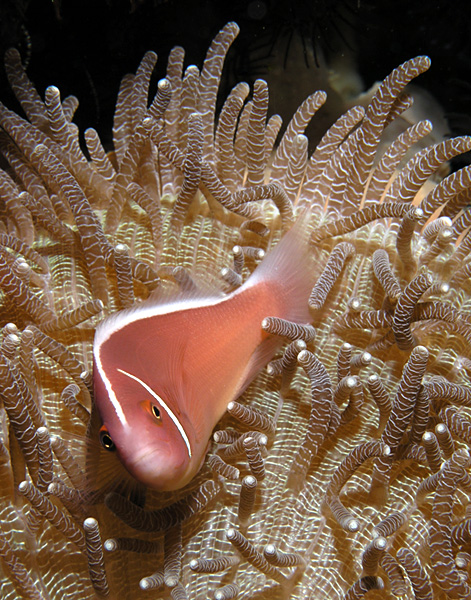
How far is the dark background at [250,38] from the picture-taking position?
7.38ft

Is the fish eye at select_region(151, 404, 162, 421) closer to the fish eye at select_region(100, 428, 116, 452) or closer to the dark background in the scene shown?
the fish eye at select_region(100, 428, 116, 452)

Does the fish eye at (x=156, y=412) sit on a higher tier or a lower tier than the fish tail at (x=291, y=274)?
lower

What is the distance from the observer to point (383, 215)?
5.02 feet

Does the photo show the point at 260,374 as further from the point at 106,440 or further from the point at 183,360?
the point at 106,440

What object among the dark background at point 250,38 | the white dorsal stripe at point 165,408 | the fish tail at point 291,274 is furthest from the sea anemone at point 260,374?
the dark background at point 250,38

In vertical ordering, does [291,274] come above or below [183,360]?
above

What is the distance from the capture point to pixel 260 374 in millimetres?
1460

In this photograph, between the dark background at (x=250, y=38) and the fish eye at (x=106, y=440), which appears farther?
the dark background at (x=250, y=38)

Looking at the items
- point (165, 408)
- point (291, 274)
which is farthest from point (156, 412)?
point (291, 274)

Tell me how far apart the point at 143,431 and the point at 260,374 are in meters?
0.56

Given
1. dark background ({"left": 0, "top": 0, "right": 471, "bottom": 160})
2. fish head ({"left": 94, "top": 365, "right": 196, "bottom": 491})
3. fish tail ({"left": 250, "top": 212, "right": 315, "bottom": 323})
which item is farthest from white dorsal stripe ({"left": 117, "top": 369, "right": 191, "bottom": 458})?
dark background ({"left": 0, "top": 0, "right": 471, "bottom": 160})

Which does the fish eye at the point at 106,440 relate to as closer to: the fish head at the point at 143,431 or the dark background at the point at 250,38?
the fish head at the point at 143,431

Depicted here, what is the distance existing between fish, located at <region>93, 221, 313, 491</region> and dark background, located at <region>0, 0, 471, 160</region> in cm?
129

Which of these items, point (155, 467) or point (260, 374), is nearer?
point (155, 467)
